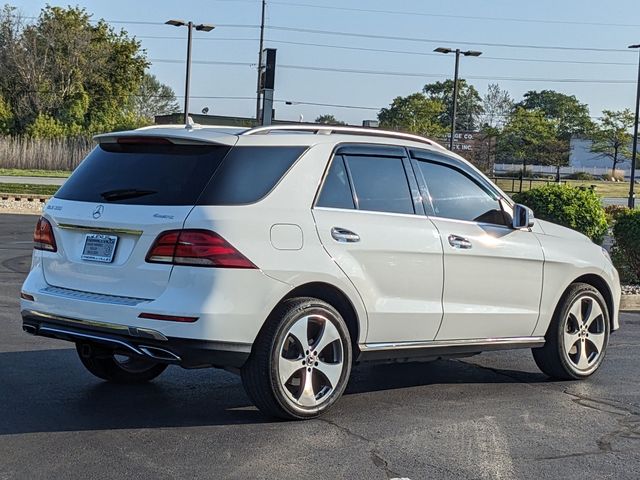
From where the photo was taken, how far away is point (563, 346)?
23.8 ft

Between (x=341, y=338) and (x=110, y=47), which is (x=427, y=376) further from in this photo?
(x=110, y=47)

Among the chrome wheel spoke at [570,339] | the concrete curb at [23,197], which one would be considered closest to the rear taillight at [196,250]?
the chrome wheel spoke at [570,339]

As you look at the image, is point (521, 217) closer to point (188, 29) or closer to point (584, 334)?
point (584, 334)

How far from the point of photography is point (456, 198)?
6684 millimetres

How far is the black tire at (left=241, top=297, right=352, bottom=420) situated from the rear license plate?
1019mm

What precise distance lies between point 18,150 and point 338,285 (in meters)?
51.5

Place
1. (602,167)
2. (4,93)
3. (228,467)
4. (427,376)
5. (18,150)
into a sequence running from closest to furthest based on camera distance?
(228,467) → (427,376) → (18,150) → (4,93) → (602,167)

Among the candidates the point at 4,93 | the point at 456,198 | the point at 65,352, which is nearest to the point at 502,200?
the point at 456,198

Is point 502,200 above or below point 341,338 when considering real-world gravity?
above

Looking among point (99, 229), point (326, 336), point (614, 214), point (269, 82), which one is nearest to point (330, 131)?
point (326, 336)

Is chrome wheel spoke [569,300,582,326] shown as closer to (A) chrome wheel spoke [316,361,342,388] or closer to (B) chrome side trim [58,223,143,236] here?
(A) chrome wheel spoke [316,361,342,388]

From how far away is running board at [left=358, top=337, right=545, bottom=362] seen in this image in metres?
6.07

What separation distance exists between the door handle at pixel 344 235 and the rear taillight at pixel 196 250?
747 millimetres

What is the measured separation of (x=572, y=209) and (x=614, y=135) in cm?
7249
